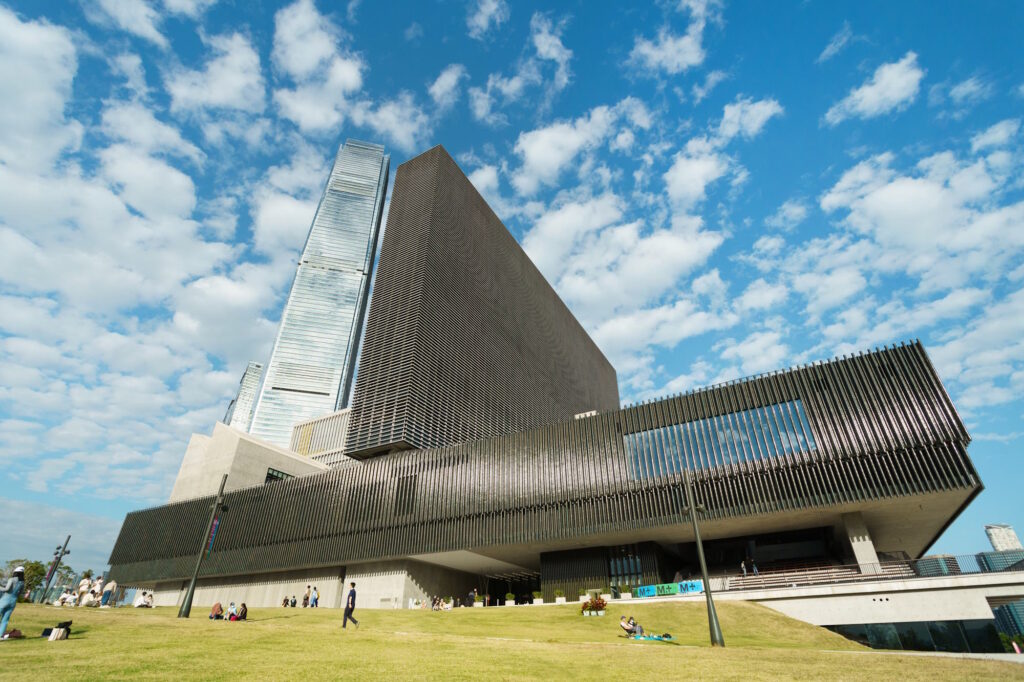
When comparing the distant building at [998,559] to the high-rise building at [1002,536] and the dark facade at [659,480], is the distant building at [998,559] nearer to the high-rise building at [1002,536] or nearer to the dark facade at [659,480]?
the dark facade at [659,480]

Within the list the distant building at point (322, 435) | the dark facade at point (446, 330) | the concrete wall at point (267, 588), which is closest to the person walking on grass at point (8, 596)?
the dark facade at point (446, 330)

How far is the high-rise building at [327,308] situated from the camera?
156 meters

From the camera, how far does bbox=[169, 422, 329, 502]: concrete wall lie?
57781mm

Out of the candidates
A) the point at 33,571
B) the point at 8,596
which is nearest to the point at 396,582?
the point at 8,596

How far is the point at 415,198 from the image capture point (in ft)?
205

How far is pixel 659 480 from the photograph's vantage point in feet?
115

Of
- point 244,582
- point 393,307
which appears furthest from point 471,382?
point 244,582

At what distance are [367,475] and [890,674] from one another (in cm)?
4264

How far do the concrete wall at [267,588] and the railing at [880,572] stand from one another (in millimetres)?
32921

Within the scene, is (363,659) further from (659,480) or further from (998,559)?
(998,559)

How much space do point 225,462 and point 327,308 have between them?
380 feet

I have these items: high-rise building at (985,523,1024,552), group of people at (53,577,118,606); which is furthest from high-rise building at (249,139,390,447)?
high-rise building at (985,523,1024,552)

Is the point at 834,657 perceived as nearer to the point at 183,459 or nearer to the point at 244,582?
the point at 244,582

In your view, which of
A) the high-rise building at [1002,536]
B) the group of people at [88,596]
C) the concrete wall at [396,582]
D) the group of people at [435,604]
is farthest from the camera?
the high-rise building at [1002,536]
